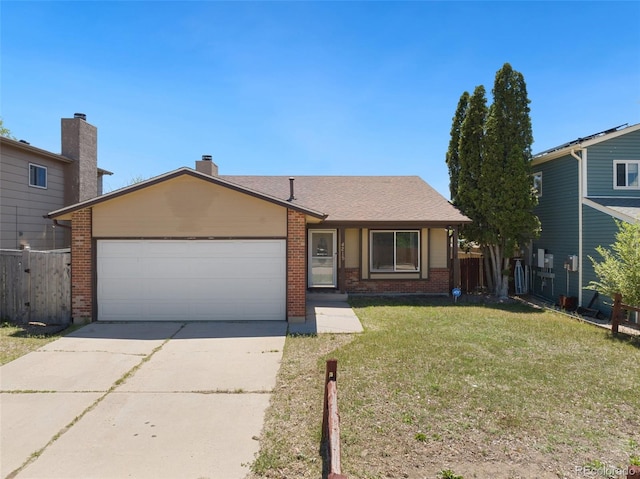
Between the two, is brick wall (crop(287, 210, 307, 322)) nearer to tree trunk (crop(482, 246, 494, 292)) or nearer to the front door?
the front door

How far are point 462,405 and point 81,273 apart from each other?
8.80 metres

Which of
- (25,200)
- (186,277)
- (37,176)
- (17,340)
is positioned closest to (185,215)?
(186,277)

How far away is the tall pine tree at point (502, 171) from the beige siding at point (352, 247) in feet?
14.2

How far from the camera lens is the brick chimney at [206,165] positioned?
16.0 metres

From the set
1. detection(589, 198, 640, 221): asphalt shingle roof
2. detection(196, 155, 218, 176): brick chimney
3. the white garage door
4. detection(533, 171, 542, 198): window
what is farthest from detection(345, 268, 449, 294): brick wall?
detection(196, 155, 218, 176): brick chimney

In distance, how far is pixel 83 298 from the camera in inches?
356

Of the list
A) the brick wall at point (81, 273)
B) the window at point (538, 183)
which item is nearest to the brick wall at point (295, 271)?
the brick wall at point (81, 273)

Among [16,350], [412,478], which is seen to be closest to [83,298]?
[16,350]

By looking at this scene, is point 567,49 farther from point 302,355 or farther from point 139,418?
point 139,418

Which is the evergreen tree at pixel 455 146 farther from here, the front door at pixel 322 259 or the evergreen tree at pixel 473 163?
the front door at pixel 322 259

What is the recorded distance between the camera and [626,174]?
11938mm

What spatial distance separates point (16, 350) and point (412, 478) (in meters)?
7.43

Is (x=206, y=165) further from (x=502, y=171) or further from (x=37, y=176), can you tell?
(x=502, y=171)

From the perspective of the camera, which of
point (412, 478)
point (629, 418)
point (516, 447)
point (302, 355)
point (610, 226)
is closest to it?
point (412, 478)
